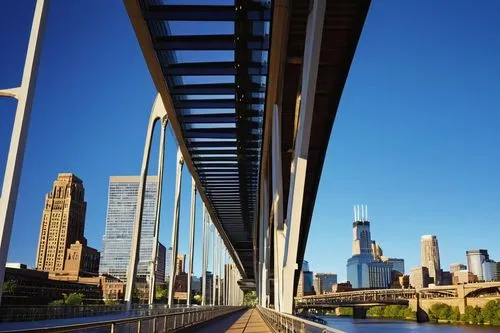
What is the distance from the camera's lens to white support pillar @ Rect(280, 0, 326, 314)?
11.4 meters

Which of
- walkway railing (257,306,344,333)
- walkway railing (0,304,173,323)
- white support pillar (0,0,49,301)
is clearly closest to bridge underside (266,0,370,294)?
walkway railing (257,306,344,333)

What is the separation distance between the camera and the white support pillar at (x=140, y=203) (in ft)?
93.2

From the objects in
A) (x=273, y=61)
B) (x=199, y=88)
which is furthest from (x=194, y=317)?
(x=273, y=61)

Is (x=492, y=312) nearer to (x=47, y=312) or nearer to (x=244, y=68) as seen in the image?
(x=244, y=68)

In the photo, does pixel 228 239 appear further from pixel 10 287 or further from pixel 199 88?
pixel 199 88

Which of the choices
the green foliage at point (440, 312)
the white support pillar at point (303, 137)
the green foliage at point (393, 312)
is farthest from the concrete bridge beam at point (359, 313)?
the white support pillar at point (303, 137)

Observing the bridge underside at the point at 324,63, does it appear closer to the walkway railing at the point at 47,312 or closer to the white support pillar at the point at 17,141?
the white support pillar at the point at 17,141

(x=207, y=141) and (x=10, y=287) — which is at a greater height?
(x=207, y=141)

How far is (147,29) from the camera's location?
1401 centimetres

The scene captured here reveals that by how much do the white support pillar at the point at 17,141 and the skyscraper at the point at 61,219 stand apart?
69.6 m

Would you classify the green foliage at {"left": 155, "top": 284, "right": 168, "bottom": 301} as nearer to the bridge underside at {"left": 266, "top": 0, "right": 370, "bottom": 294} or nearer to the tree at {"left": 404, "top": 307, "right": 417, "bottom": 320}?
the tree at {"left": 404, "top": 307, "right": 417, "bottom": 320}

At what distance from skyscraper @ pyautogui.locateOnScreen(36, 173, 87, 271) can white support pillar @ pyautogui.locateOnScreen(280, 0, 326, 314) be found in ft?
201

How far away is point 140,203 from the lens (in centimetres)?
2980

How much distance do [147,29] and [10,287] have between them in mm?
A: 43720
